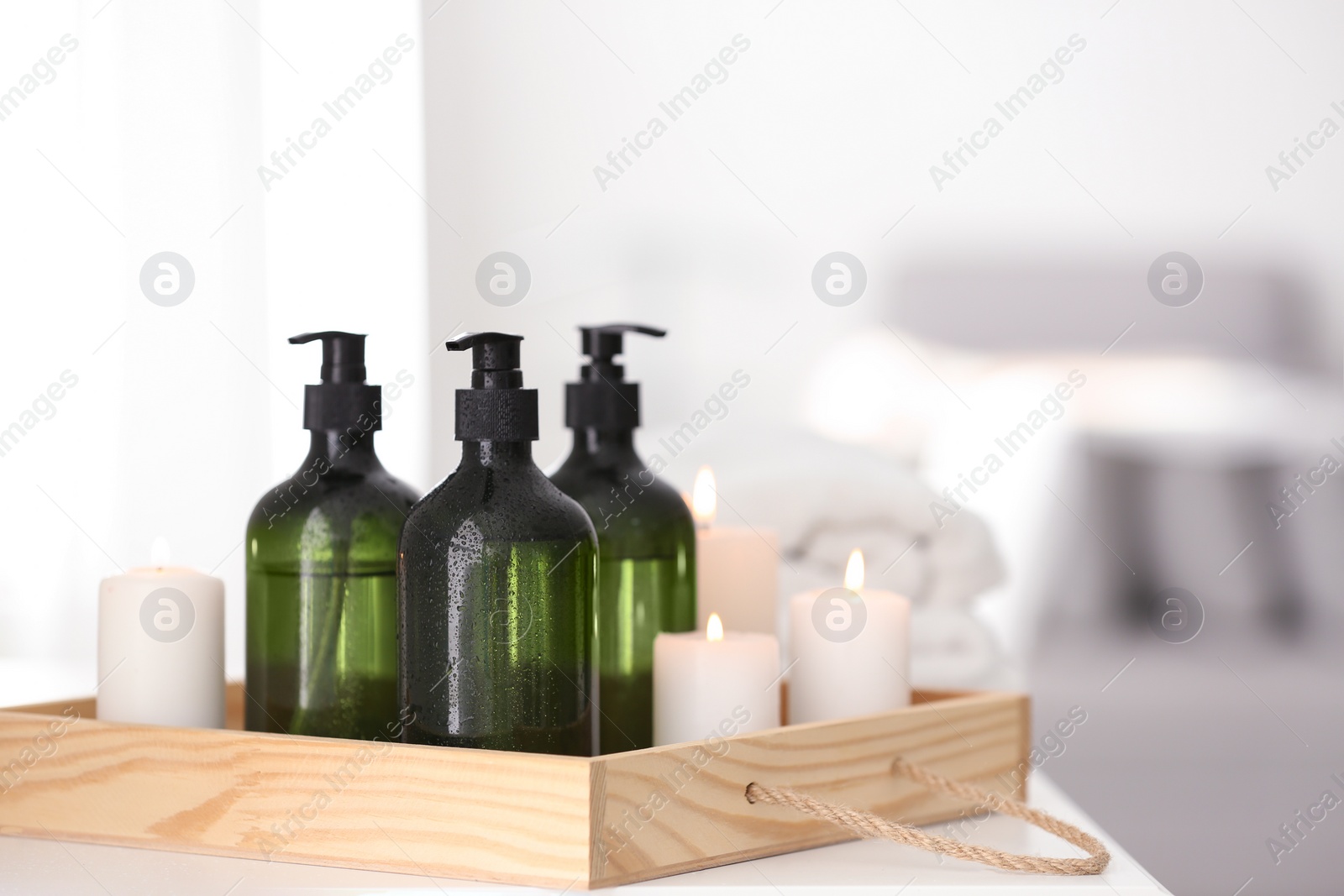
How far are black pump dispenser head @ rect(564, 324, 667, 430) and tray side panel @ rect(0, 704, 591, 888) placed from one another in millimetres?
242

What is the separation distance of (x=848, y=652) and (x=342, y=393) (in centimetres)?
33

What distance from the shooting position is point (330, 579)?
63cm

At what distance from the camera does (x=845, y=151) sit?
133 cm

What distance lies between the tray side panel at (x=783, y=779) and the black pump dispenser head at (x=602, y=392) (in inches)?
8.6

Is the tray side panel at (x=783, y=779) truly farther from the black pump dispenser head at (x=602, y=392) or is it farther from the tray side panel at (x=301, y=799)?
the black pump dispenser head at (x=602, y=392)

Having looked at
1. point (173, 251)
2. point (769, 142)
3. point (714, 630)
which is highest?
point (769, 142)

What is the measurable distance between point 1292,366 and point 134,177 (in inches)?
54.4

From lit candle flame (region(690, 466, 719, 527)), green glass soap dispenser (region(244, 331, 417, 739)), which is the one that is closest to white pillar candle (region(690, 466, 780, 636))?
lit candle flame (region(690, 466, 719, 527))

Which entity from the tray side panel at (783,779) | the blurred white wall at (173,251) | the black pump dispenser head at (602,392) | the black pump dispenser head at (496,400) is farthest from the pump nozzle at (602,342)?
the blurred white wall at (173,251)

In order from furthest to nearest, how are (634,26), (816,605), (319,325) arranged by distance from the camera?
(634,26)
(319,325)
(816,605)

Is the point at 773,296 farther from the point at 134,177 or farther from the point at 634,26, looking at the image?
the point at 134,177

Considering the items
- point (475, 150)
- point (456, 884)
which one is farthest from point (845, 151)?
point (456, 884)

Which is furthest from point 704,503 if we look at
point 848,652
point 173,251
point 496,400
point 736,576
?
point 173,251

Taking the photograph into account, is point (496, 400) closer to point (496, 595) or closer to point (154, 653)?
point (496, 595)
